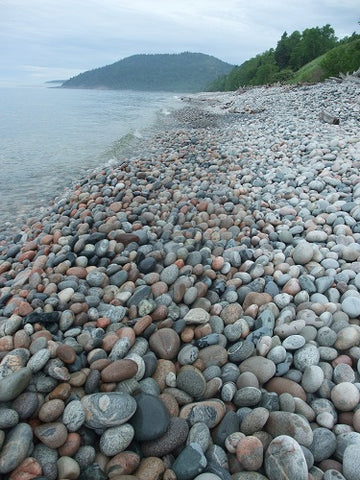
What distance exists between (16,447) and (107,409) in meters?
0.45

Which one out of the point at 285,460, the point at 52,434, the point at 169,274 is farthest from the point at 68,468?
the point at 169,274

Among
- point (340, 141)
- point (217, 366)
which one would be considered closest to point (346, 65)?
point (340, 141)

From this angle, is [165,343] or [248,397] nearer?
[248,397]

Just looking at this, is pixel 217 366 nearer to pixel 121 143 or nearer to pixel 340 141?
pixel 340 141

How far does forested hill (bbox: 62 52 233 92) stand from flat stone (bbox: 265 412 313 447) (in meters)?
142

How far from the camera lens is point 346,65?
81.0 feet

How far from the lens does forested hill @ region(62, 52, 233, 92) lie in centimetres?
14775

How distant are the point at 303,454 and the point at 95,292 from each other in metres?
1.87

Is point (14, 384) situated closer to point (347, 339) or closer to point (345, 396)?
point (345, 396)

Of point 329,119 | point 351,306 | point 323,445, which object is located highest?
point 329,119

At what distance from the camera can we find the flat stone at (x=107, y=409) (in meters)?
1.81

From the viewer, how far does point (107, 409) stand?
72.2 inches

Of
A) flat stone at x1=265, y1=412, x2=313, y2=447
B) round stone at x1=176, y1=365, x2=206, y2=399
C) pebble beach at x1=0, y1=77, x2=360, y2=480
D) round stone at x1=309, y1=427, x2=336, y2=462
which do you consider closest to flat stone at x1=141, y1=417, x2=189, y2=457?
pebble beach at x1=0, y1=77, x2=360, y2=480

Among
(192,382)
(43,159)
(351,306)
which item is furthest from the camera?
(43,159)
